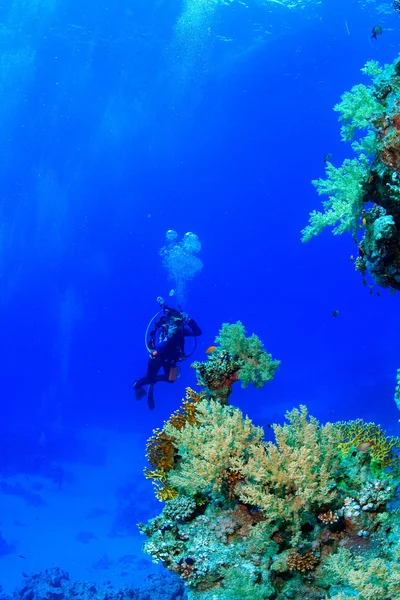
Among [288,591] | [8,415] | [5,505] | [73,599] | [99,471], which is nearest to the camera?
[288,591]

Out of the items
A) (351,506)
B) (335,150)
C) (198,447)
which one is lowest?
(351,506)

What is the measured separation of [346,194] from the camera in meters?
5.50

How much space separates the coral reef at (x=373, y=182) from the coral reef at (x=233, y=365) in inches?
101

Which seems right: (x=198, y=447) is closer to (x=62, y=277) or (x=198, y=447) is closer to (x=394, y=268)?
(x=394, y=268)

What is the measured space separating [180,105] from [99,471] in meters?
55.8

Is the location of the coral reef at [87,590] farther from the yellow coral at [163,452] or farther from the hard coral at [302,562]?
the hard coral at [302,562]


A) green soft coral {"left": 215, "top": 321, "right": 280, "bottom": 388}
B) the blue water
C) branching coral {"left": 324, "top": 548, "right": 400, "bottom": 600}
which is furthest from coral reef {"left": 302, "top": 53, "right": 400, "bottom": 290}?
the blue water

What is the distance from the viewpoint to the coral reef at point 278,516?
4035 mm

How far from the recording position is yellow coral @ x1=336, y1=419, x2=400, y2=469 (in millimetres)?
5164

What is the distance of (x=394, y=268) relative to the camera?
199 inches

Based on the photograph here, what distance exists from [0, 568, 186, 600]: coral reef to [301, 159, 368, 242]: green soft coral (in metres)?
13.5

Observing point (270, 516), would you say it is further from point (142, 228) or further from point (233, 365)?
point (142, 228)

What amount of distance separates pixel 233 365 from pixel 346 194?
11.8 feet

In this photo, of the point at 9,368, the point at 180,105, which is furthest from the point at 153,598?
the point at 9,368
